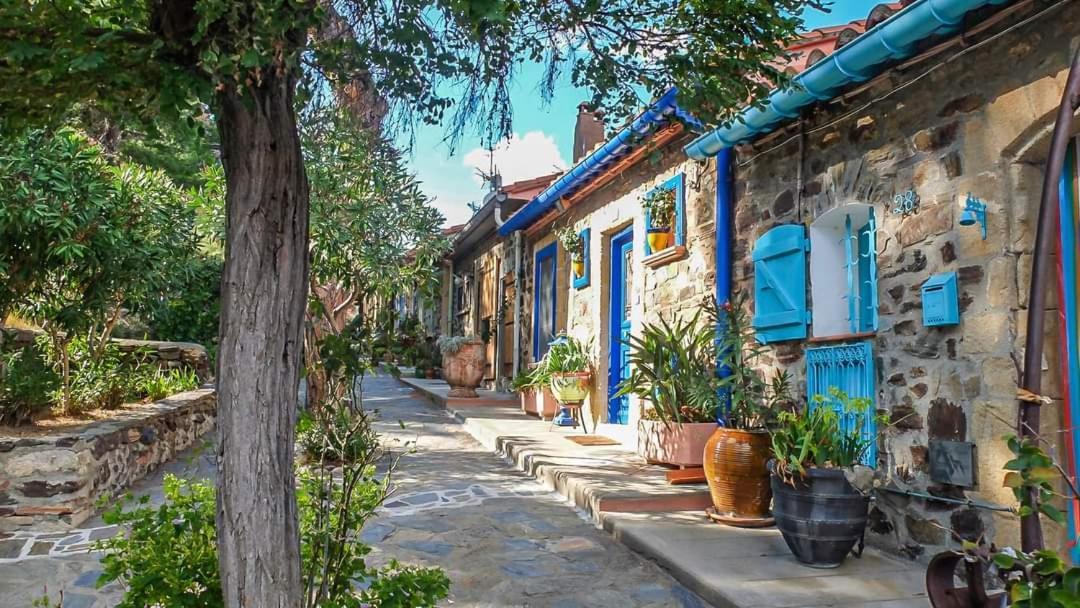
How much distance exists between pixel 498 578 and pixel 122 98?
254 cm

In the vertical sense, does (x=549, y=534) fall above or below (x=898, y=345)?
below

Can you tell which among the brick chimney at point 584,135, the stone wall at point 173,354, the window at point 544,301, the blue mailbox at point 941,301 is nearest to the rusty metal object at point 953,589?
the blue mailbox at point 941,301

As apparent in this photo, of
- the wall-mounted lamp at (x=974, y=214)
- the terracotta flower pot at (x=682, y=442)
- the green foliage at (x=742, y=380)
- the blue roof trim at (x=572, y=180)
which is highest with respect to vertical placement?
the blue roof trim at (x=572, y=180)

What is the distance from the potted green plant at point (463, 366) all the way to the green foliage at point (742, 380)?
6012 mm

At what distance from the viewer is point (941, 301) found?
3293 millimetres

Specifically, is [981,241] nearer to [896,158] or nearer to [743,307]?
[896,158]

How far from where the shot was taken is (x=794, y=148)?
446 cm

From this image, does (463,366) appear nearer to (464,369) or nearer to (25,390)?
(464,369)

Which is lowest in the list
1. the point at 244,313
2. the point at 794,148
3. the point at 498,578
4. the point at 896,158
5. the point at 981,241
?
the point at 498,578

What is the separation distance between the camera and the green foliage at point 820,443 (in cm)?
336

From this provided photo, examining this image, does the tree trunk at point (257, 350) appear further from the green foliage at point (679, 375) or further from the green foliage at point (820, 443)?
the green foliage at point (679, 375)

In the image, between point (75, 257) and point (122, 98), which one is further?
point (75, 257)

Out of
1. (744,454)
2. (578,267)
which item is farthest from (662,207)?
(744,454)

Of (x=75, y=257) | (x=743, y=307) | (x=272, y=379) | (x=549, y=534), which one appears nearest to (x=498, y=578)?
(x=549, y=534)
